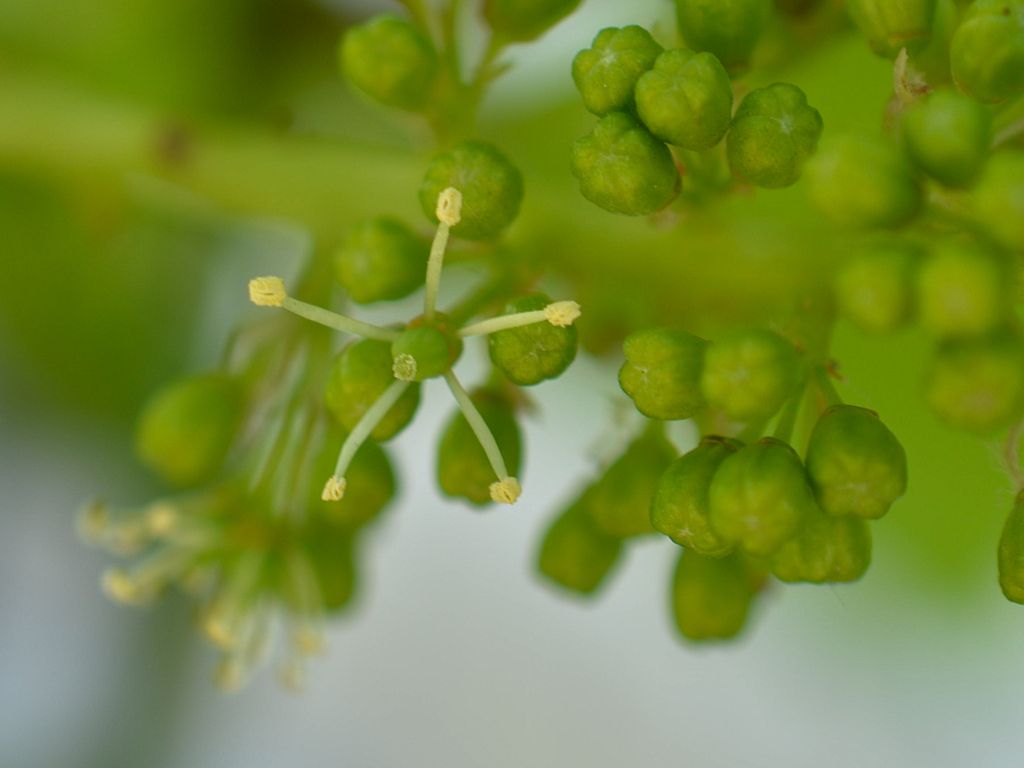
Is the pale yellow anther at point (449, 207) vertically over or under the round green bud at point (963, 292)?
over

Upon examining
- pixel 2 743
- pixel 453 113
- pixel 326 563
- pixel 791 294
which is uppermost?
pixel 453 113

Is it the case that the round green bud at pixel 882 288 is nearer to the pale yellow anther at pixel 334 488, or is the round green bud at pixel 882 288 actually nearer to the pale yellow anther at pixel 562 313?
the pale yellow anther at pixel 562 313

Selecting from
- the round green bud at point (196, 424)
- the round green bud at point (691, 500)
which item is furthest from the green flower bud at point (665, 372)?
the round green bud at point (196, 424)

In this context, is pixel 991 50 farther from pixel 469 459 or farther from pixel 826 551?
pixel 469 459

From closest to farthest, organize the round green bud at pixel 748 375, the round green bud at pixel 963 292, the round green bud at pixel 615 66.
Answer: the round green bud at pixel 963 292
the round green bud at pixel 748 375
the round green bud at pixel 615 66

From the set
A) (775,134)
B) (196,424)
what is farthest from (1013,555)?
(196,424)

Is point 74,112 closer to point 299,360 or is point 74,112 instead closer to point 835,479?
point 299,360

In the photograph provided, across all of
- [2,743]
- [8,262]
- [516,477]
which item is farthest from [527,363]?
[2,743]

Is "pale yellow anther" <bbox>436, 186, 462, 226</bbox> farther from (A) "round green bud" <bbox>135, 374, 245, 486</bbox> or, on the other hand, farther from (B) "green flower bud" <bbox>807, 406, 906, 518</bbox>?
(A) "round green bud" <bbox>135, 374, 245, 486</bbox>
